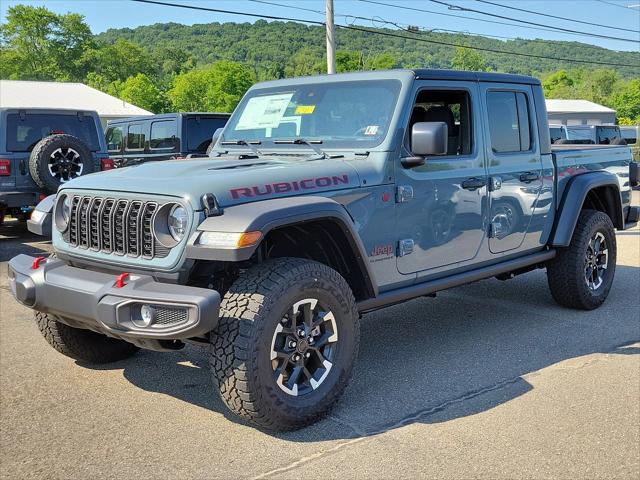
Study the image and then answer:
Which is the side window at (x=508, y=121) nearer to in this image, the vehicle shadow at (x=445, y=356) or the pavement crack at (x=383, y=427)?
the vehicle shadow at (x=445, y=356)

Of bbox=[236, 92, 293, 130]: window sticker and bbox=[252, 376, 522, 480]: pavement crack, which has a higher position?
bbox=[236, 92, 293, 130]: window sticker

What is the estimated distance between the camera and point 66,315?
3.65 m

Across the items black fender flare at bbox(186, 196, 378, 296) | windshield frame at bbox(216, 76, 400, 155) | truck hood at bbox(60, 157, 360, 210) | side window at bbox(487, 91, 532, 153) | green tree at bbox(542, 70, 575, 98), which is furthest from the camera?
green tree at bbox(542, 70, 575, 98)

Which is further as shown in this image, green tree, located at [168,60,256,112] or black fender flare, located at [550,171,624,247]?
green tree, located at [168,60,256,112]

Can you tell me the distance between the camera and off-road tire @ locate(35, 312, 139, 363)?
4.43 m

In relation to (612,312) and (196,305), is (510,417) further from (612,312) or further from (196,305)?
(612,312)

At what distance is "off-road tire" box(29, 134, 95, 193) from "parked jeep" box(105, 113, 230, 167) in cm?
208

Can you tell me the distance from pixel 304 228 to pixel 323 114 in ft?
3.60

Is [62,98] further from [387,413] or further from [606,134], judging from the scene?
[387,413]

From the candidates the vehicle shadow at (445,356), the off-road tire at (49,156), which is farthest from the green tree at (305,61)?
the vehicle shadow at (445,356)

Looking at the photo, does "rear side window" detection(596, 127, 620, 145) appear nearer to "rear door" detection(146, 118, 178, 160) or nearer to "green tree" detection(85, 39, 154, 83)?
"rear door" detection(146, 118, 178, 160)

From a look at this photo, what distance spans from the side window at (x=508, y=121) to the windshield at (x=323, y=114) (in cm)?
107

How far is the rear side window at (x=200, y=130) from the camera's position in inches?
483

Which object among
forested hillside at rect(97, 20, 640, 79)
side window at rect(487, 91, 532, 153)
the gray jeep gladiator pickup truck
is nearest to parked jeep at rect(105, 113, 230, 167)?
the gray jeep gladiator pickup truck
